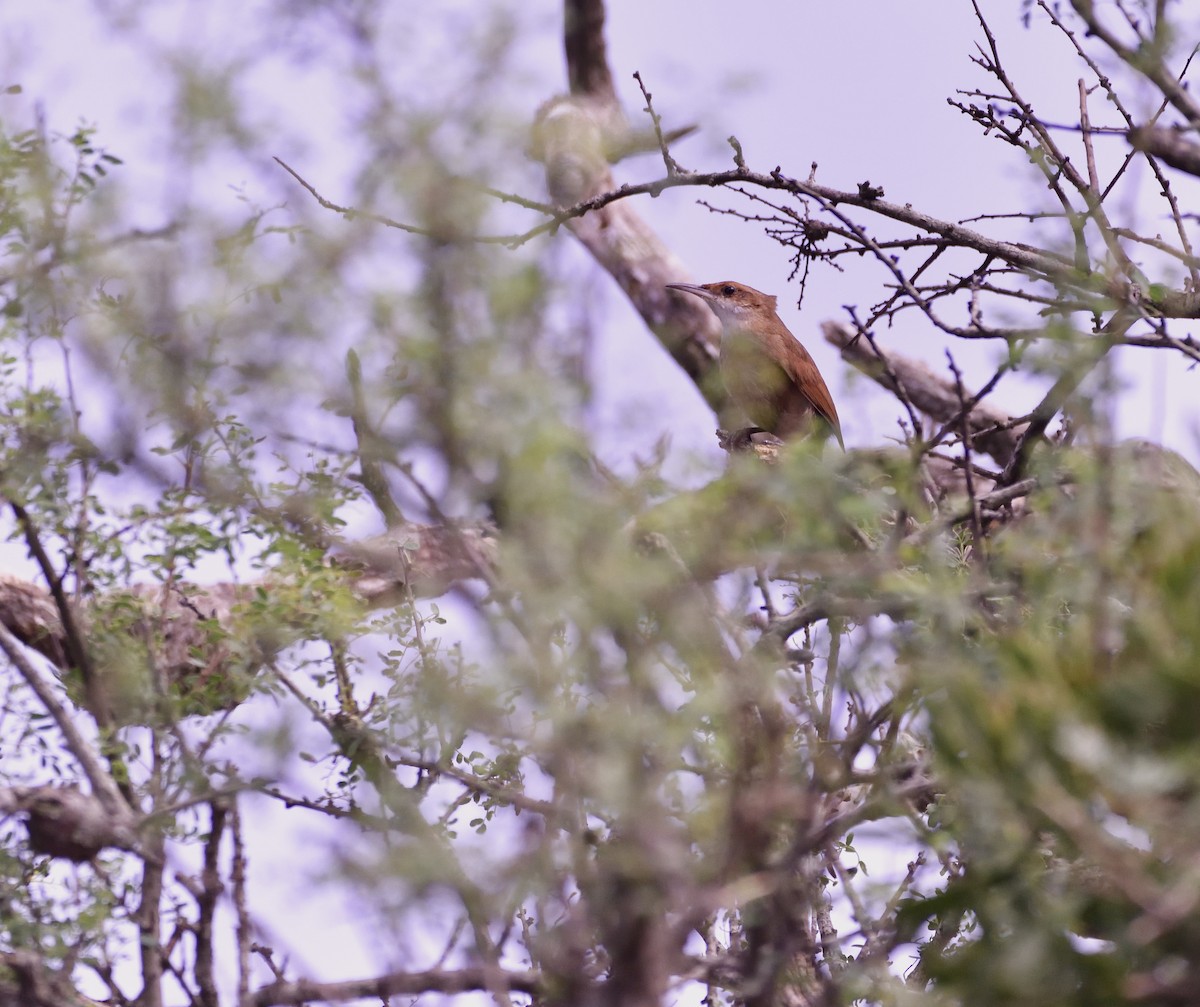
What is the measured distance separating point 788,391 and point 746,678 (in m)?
5.45

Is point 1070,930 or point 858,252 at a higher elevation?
point 858,252

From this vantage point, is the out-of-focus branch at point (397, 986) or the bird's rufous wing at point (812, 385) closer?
the out-of-focus branch at point (397, 986)

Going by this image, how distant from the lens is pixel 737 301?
7.93m

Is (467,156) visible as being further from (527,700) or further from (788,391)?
(788,391)

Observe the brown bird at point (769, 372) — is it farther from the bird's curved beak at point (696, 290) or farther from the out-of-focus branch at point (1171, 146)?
the out-of-focus branch at point (1171, 146)

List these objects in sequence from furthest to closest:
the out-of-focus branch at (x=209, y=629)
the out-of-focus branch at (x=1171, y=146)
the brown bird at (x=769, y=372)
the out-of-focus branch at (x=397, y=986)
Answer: the brown bird at (x=769, y=372)
the out-of-focus branch at (x=209, y=629)
the out-of-focus branch at (x=1171, y=146)
the out-of-focus branch at (x=397, y=986)

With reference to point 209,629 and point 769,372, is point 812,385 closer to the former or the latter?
point 769,372

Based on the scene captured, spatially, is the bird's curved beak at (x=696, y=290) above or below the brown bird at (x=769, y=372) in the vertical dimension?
above

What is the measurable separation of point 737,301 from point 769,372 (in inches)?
36.4

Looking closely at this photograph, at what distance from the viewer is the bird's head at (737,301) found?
7.81m

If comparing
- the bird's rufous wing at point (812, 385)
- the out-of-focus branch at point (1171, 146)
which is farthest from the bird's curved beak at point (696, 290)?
the out-of-focus branch at point (1171, 146)

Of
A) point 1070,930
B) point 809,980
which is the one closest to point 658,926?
point 1070,930

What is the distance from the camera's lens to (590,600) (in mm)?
2041

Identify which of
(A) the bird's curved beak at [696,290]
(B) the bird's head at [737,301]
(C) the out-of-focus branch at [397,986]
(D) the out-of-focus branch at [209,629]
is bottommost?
(C) the out-of-focus branch at [397,986]
